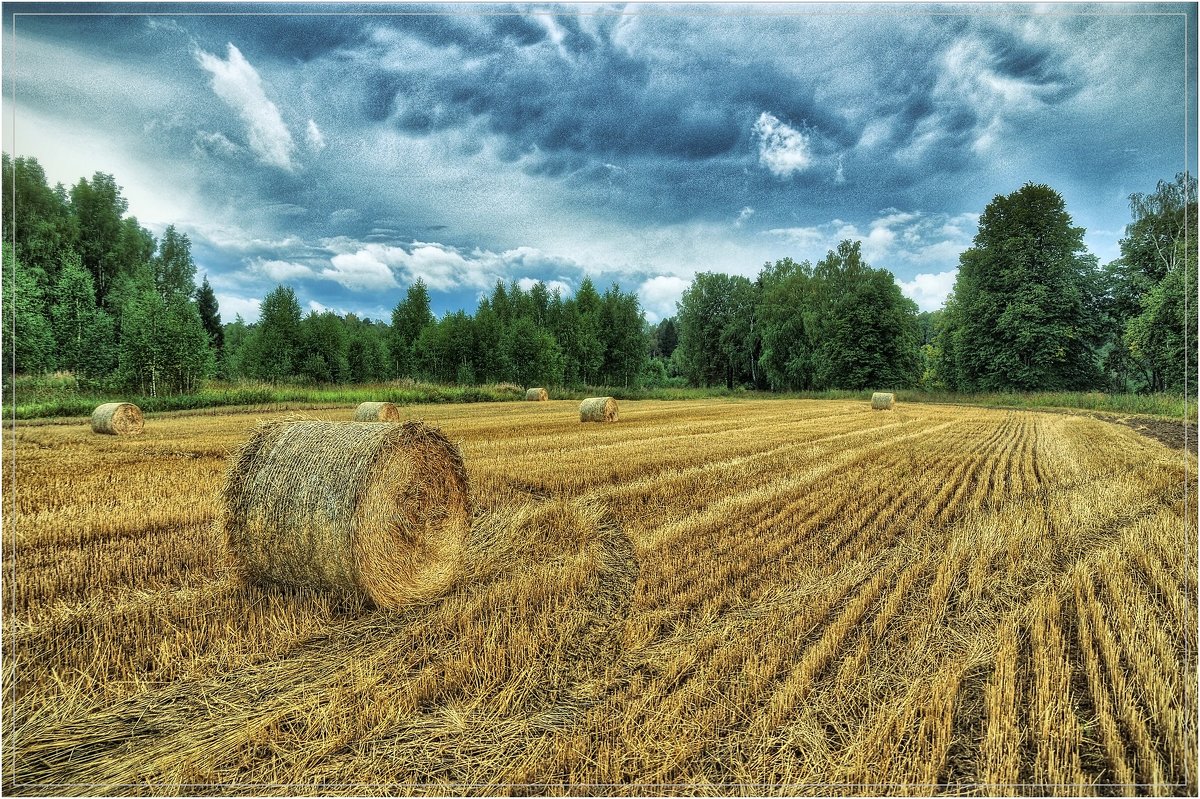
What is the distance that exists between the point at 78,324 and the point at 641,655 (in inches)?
272

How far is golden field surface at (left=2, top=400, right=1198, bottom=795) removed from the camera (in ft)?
6.14

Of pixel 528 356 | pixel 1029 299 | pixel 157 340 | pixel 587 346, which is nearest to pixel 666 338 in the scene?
pixel 587 346

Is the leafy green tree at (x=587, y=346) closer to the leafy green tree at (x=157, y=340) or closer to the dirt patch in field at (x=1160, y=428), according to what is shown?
the leafy green tree at (x=157, y=340)

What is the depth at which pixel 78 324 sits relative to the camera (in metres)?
5.75

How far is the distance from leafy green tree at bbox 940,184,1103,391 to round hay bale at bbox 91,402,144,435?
13.1 metres

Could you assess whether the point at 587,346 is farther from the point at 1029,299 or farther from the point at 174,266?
the point at 174,266

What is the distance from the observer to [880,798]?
178cm

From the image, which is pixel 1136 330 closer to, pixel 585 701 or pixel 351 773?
pixel 585 701

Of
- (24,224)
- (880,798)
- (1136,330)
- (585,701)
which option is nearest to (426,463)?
(585,701)

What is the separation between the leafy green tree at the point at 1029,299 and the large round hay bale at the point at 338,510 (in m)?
6.06

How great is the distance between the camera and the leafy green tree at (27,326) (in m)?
4.03

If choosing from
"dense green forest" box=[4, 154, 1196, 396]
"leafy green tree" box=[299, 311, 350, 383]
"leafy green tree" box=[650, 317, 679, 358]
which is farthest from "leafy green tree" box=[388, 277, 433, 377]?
"leafy green tree" box=[650, 317, 679, 358]

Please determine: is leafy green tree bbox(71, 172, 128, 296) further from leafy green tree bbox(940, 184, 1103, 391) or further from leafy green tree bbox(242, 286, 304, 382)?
leafy green tree bbox(940, 184, 1103, 391)

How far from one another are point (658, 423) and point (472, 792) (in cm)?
1152
